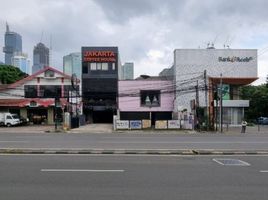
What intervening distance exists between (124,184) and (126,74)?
96656 millimetres

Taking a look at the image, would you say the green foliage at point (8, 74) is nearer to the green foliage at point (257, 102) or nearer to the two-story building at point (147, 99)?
the two-story building at point (147, 99)

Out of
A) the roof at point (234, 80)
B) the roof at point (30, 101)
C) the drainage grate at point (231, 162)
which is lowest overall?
the drainage grate at point (231, 162)

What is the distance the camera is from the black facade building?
78000mm

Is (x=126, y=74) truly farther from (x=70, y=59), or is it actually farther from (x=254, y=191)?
(x=254, y=191)

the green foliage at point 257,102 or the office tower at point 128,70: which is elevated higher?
the office tower at point 128,70

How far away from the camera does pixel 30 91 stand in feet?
240

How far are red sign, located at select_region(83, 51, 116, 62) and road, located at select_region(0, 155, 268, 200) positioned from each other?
61.7 meters

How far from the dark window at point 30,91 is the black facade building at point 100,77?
852 centimetres

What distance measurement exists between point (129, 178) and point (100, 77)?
67.1 metres

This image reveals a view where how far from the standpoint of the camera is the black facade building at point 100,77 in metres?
78.0

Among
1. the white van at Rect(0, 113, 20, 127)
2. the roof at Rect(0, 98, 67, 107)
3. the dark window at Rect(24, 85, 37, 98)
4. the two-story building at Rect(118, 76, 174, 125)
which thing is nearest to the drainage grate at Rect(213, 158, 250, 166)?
the two-story building at Rect(118, 76, 174, 125)

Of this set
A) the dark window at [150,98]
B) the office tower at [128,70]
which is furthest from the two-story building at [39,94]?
the office tower at [128,70]

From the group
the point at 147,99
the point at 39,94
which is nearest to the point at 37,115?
the point at 39,94

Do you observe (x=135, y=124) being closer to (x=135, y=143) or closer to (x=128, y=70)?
(x=135, y=143)
